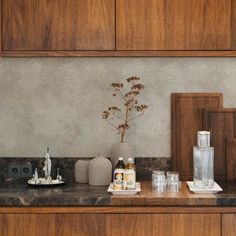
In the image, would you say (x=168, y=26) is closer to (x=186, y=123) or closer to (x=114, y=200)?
(x=186, y=123)

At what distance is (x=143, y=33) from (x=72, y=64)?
51cm

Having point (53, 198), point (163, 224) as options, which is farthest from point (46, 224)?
point (163, 224)

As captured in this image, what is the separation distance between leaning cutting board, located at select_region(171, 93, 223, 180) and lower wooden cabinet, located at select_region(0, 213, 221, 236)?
0.63 meters

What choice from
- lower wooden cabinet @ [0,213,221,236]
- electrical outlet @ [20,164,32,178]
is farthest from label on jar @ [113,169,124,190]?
electrical outlet @ [20,164,32,178]

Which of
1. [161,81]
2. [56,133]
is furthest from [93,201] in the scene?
[161,81]

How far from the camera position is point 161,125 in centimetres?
322

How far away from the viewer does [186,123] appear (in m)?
3.19

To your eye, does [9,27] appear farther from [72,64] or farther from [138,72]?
[138,72]

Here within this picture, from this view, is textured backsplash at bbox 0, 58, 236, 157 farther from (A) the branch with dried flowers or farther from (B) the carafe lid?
(B) the carafe lid

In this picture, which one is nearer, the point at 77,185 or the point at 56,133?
the point at 77,185

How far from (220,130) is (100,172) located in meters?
0.76

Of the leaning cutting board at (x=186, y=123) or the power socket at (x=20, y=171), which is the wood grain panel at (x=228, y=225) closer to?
the leaning cutting board at (x=186, y=123)

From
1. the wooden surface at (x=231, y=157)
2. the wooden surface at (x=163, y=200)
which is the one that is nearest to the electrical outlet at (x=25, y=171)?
the wooden surface at (x=163, y=200)

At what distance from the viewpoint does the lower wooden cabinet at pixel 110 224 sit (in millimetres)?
2559
